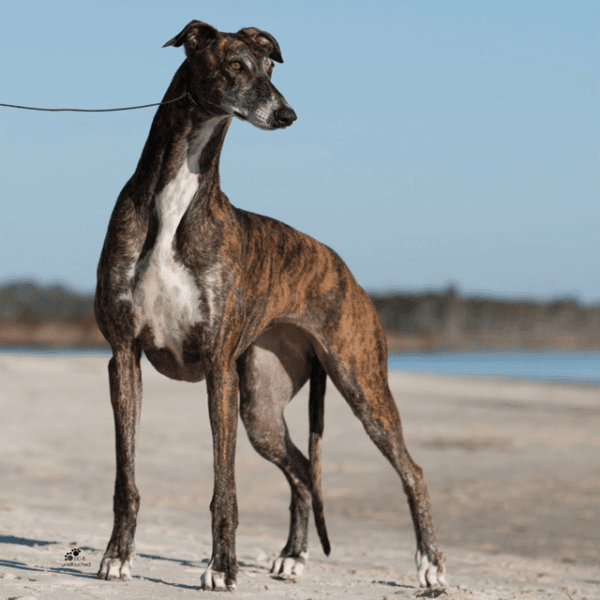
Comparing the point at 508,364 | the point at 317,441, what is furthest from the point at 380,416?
the point at 508,364

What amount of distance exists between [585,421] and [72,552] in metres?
12.7

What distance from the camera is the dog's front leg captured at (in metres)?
4.62

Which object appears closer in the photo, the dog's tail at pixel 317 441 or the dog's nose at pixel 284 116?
the dog's nose at pixel 284 116

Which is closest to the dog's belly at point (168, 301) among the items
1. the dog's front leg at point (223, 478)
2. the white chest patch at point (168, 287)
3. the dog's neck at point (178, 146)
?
the white chest patch at point (168, 287)

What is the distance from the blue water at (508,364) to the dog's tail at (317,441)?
74.5 ft

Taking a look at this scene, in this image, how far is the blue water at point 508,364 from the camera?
30797 millimetres

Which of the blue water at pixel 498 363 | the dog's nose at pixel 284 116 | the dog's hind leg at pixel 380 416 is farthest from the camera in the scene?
the blue water at pixel 498 363

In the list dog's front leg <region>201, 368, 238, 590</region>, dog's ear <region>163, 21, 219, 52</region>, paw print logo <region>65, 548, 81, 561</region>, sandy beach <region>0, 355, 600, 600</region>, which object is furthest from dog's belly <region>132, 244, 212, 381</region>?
paw print logo <region>65, 548, 81, 561</region>

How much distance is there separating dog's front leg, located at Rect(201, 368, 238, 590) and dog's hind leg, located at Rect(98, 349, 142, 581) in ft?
1.48

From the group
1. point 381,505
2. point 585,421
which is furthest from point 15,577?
point 585,421

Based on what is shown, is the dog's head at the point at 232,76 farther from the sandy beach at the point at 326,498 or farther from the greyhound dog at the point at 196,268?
the sandy beach at the point at 326,498

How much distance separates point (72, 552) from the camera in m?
Answer: 5.65
